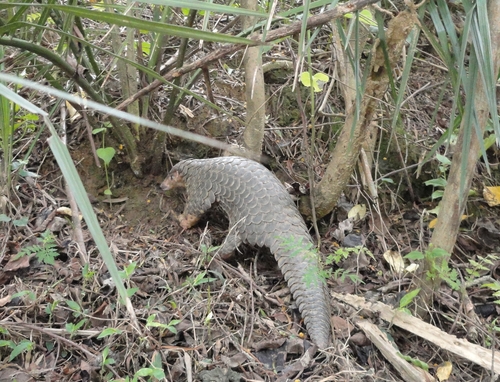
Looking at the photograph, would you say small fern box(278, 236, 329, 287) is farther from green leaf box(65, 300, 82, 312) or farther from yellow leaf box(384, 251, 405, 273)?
green leaf box(65, 300, 82, 312)

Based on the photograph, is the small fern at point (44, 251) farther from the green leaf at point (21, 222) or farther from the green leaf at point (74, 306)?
the green leaf at point (74, 306)

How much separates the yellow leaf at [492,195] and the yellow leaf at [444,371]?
1.36 metres

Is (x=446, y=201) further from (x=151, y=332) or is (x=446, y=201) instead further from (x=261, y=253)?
(x=151, y=332)

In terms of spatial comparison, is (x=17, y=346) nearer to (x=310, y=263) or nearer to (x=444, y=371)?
(x=310, y=263)

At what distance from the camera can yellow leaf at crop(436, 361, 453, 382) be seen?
1.83 metres

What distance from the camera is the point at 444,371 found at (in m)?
1.85

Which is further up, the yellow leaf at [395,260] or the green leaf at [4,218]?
the green leaf at [4,218]

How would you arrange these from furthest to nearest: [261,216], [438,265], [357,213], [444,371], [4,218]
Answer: [357,213]
[261,216]
[4,218]
[438,265]
[444,371]

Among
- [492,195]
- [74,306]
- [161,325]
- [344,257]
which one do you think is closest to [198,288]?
[161,325]

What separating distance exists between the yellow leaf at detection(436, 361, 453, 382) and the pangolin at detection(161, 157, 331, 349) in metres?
0.46

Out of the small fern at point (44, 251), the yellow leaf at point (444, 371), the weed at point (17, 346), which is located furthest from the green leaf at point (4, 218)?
the yellow leaf at point (444, 371)

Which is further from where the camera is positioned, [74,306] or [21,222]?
[21,222]

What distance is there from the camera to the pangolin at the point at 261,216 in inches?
81.4

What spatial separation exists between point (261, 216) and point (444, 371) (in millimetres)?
1151
